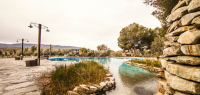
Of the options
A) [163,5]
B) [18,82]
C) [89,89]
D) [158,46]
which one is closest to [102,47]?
[158,46]

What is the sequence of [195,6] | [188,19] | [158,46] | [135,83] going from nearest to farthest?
[195,6], [188,19], [135,83], [158,46]

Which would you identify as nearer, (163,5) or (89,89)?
(89,89)

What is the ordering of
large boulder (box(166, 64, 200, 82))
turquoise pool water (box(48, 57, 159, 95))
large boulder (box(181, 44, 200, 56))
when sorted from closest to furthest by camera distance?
1. large boulder (box(166, 64, 200, 82))
2. large boulder (box(181, 44, 200, 56))
3. turquoise pool water (box(48, 57, 159, 95))

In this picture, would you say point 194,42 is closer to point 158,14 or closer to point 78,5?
point 158,14

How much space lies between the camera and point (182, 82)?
149cm

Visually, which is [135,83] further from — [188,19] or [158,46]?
[158,46]

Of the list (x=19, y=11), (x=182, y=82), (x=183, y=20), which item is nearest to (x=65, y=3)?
(x=19, y=11)

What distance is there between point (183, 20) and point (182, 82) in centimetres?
119

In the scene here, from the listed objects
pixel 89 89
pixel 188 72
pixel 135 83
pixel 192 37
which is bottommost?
pixel 135 83

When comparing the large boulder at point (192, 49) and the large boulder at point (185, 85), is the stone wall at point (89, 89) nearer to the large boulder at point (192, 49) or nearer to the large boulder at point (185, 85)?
the large boulder at point (185, 85)

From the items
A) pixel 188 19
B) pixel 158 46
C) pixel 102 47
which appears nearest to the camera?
pixel 188 19

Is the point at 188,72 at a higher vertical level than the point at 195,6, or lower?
lower

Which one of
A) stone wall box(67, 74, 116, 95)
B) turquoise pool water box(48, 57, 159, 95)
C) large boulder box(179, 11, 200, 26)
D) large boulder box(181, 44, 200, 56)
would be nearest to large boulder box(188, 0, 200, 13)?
large boulder box(179, 11, 200, 26)

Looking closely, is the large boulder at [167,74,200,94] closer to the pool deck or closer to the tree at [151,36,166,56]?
the pool deck
